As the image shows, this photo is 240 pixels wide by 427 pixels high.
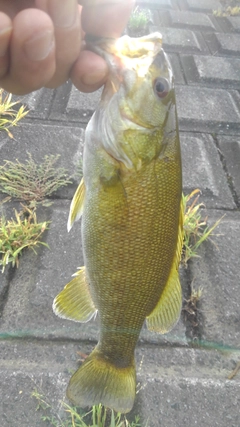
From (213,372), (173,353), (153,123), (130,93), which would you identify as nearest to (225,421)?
(213,372)

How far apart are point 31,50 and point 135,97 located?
0.38 meters

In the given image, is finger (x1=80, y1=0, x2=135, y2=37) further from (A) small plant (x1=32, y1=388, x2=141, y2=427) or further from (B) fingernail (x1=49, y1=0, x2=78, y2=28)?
(A) small plant (x1=32, y1=388, x2=141, y2=427)

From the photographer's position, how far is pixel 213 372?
1.84m

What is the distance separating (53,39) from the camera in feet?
3.30

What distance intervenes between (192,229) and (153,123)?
118 cm

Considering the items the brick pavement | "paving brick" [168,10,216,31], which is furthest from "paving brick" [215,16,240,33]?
the brick pavement

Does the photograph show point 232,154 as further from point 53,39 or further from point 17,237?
point 53,39

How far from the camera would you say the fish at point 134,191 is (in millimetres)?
1260

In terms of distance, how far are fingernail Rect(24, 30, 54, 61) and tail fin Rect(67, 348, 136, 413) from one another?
1.03m

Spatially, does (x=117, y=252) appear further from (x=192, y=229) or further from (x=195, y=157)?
(x=195, y=157)

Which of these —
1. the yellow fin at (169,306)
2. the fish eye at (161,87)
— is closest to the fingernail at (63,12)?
the fish eye at (161,87)

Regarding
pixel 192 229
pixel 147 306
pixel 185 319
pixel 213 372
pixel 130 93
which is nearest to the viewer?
pixel 130 93

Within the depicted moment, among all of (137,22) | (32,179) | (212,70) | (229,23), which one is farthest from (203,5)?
(32,179)

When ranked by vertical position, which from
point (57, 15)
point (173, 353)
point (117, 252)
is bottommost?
point (173, 353)
